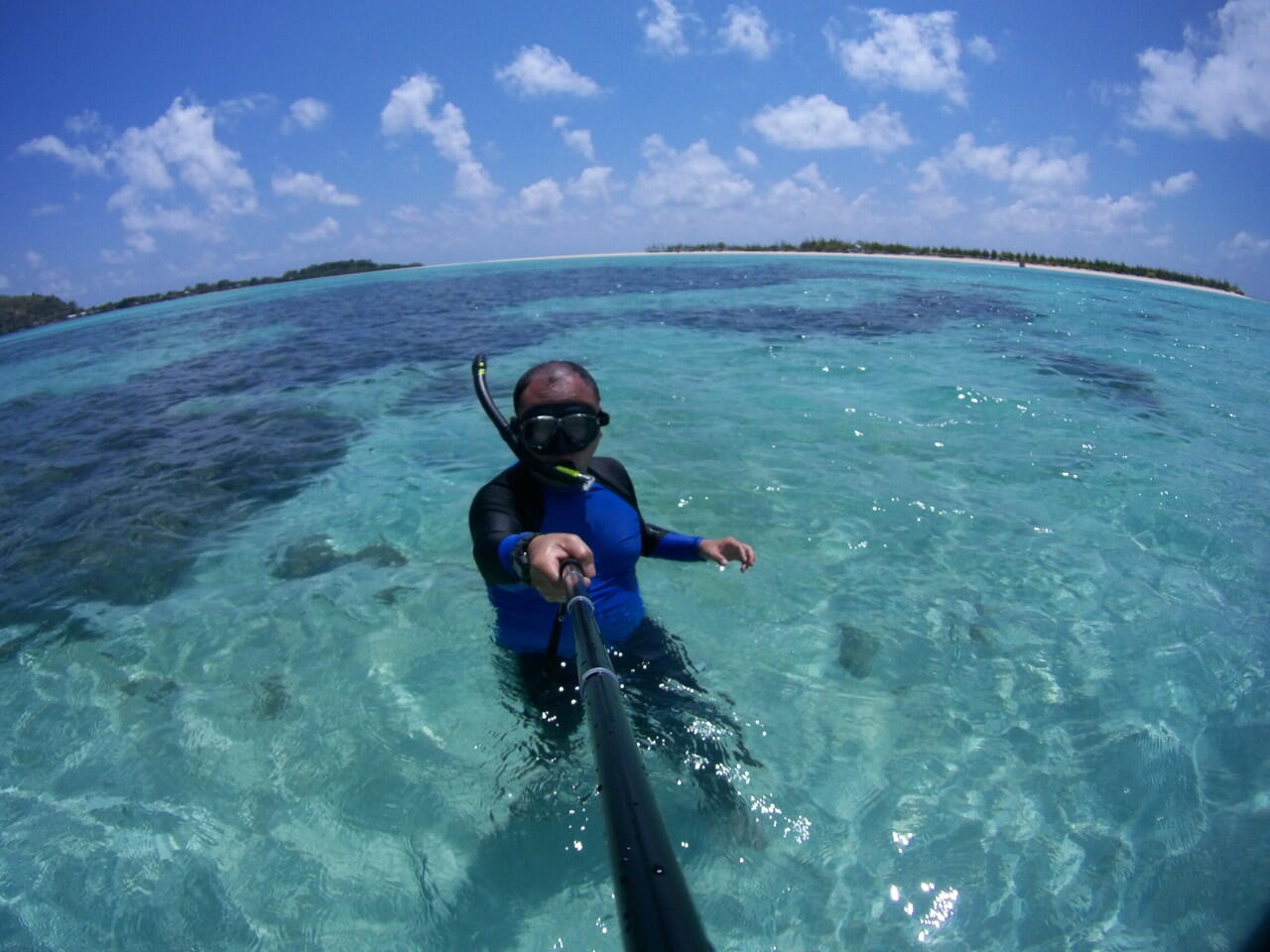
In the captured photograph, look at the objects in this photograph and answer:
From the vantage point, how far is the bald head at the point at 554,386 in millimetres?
2449

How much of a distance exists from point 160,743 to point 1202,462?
9168mm

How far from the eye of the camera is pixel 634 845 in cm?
93

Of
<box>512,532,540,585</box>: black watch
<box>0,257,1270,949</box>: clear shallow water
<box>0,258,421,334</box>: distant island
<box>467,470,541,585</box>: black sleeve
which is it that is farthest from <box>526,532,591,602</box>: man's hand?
<box>0,258,421,334</box>: distant island

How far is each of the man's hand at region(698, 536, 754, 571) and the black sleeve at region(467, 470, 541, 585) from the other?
78cm

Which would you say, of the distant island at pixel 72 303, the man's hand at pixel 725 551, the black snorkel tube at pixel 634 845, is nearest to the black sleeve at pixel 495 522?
the man's hand at pixel 725 551

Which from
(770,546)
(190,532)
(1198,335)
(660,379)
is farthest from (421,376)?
(1198,335)

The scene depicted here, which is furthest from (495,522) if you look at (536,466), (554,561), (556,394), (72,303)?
(72,303)

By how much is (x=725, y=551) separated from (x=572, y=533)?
0.67m

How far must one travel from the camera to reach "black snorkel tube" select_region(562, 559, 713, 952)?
796mm

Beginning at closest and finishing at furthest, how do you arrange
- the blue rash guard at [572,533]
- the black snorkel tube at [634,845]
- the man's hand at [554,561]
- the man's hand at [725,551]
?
the black snorkel tube at [634,845] → the man's hand at [554,561] → the blue rash guard at [572,533] → the man's hand at [725,551]

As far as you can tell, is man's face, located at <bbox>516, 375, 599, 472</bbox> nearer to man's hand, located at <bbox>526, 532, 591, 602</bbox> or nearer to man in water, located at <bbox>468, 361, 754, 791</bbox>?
man in water, located at <bbox>468, 361, 754, 791</bbox>

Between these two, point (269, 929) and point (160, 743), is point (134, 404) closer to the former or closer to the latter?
point (160, 743)

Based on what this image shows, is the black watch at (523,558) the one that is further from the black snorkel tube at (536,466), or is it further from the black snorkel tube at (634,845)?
the black snorkel tube at (634,845)

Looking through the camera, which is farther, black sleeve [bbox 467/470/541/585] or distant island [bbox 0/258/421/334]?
distant island [bbox 0/258/421/334]
